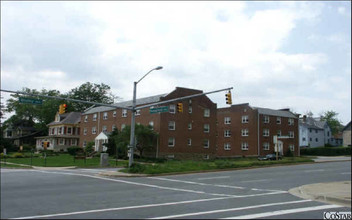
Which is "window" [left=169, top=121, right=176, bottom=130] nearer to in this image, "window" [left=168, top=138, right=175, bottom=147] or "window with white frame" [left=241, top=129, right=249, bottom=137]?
"window" [left=168, top=138, right=175, bottom=147]

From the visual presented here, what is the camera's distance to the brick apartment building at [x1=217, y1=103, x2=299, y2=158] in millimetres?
63144

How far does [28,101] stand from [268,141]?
4915 cm

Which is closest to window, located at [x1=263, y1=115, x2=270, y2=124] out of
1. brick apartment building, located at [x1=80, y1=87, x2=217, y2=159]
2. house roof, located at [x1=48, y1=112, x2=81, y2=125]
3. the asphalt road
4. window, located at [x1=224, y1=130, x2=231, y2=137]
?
window, located at [x1=224, y1=130, x2=231, y2=137]

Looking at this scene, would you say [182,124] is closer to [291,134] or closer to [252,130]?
[252,130]

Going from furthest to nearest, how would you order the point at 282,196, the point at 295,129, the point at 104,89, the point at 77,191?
1. the point at 104,89
2. the point at 295,129
3. the point at 77,191
4. the point at 282,196

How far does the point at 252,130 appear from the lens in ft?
207

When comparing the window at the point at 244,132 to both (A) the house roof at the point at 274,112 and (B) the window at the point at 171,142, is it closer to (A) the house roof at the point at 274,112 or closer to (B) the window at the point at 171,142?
(A) the house roof at the point at 274,112

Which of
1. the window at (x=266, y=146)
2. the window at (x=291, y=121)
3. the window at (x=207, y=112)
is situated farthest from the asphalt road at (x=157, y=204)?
the window at (x=291, y=121)

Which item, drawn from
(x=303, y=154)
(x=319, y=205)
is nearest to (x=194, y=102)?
(x=303, y=154)

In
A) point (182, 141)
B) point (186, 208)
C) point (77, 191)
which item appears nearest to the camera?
point (186, 208)

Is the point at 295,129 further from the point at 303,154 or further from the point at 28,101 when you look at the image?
the point at 28,101

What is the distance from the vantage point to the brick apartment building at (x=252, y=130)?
63144 millimetres

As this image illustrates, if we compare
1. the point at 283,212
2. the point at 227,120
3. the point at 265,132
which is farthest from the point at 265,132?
the point at 283,212

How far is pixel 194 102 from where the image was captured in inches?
2080
